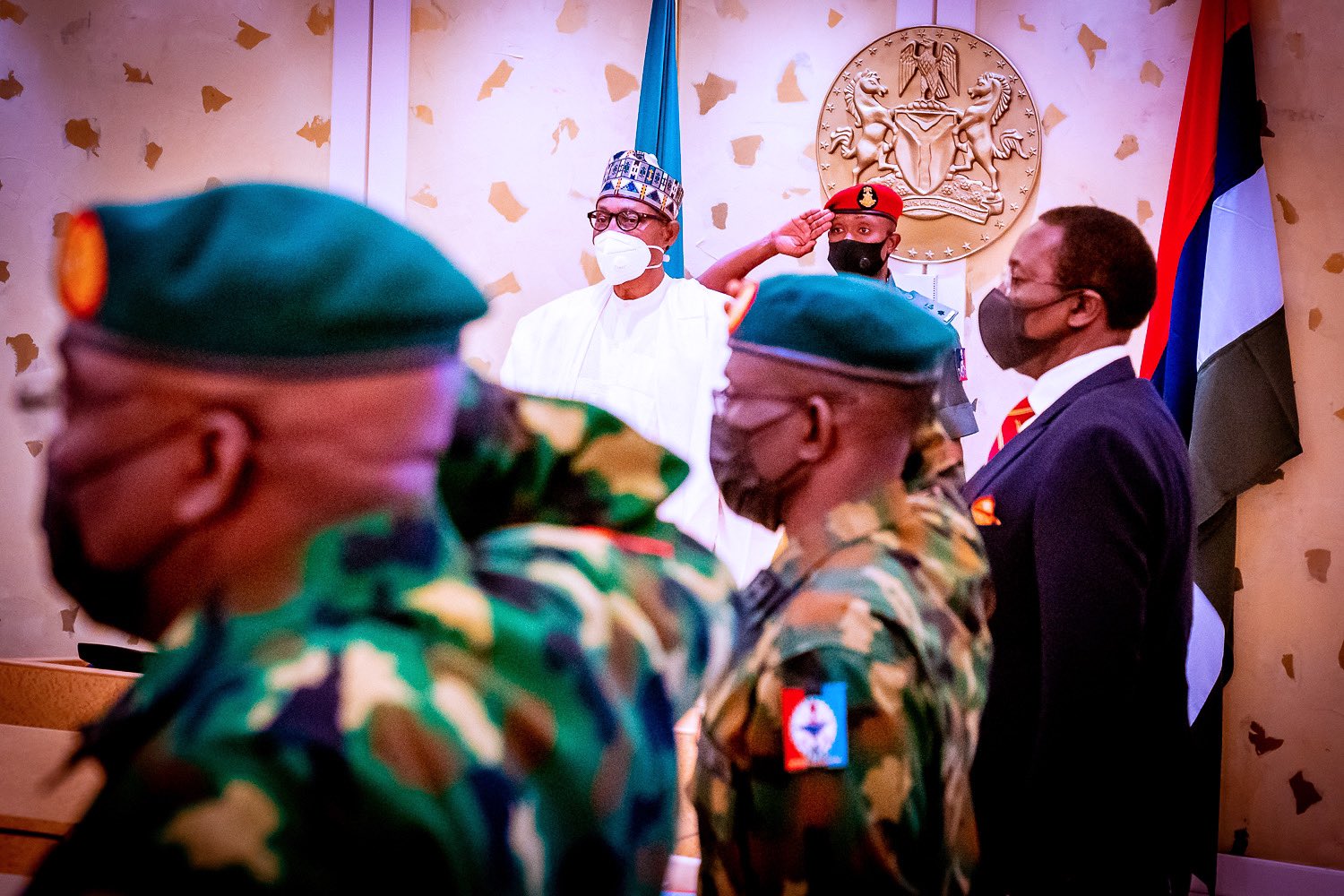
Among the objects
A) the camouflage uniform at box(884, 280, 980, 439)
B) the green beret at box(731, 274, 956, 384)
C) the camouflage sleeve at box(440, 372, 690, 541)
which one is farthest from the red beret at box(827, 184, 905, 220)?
the camouflage sleeve at box(440, 372, 690, 541)

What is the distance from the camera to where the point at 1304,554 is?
3377 millimetres

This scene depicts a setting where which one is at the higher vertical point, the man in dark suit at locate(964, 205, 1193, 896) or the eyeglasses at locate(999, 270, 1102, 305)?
the eyeglasses at locate(999, 270, 1102, 305)

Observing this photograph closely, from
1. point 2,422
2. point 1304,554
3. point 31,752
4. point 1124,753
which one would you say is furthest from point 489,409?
point 2,422

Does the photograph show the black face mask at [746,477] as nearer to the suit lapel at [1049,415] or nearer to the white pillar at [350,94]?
the suit lapel at [1049,415]

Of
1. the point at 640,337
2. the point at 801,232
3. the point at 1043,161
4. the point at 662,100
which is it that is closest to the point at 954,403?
the point at 801,232

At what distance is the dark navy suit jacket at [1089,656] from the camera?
62.7 inches

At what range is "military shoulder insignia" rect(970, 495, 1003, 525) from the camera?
179 centimetres

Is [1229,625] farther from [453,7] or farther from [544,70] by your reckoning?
[453,7]

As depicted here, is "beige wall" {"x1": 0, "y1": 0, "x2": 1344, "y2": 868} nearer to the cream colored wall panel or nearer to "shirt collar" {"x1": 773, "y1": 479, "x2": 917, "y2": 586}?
the cream colored wall panel

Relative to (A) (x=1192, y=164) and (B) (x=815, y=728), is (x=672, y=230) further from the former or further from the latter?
(B) (x=815, y=728)

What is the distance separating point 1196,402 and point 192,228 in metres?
3.23

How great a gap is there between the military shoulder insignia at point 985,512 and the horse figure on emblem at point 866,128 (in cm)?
219

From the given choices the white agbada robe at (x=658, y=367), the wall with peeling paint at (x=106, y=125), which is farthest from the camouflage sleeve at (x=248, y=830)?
the wall with peeling paint at (x=106, y=125)

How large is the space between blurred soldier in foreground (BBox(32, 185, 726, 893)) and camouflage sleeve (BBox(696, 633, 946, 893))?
1.23 ft
